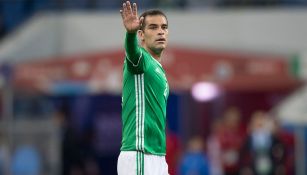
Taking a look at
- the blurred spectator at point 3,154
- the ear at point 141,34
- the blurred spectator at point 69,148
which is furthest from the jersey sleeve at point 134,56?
the blurred spectator at point 69,148

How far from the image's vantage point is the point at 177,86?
22719 millimetres

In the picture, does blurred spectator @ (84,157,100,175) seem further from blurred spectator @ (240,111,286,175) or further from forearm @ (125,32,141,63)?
forearm @ (125,32,141,63)

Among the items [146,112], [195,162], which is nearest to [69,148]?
[195,162]

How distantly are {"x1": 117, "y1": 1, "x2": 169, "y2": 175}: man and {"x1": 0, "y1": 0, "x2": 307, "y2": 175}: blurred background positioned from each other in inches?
391

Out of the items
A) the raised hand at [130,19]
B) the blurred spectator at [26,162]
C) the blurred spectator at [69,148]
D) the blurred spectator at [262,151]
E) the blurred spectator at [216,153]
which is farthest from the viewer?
the blurred spectator at [69,148]

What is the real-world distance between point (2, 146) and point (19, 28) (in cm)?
590

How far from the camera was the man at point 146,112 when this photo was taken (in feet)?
32.8

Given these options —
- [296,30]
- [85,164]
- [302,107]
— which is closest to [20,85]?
[85,164]

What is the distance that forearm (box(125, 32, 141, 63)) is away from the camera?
9.61 m

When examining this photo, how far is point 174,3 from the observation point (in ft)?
96.0

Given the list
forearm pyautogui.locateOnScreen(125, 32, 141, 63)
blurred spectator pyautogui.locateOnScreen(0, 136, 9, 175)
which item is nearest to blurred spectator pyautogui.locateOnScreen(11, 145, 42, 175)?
blurred spectator pyautogui.locateOnScreen(0, 136, 9, 175)

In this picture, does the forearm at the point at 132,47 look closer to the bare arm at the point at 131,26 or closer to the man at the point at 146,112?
the bare arm at the point at 131,26

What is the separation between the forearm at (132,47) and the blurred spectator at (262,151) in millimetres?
10332

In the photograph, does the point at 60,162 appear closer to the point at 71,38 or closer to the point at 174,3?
the point at 71,38
